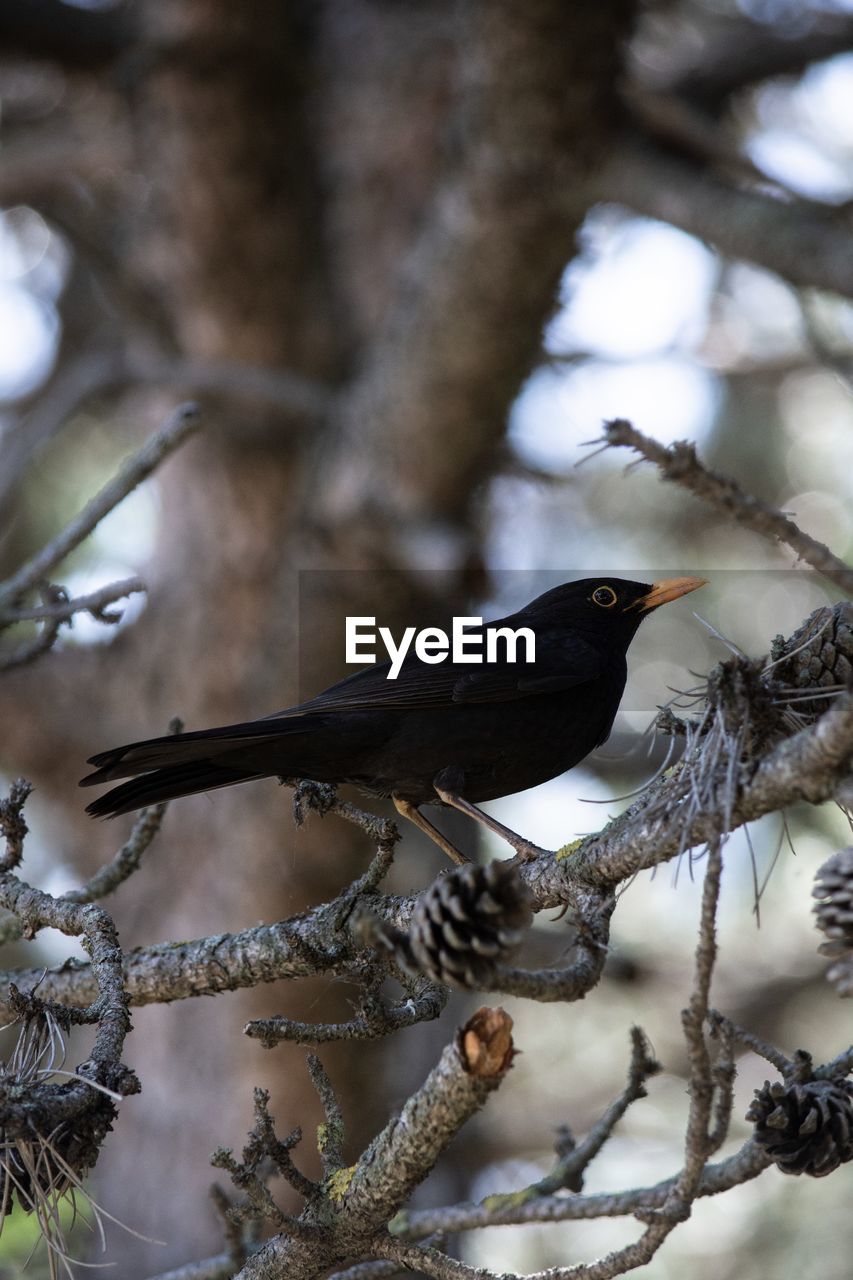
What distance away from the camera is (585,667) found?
3.22 m

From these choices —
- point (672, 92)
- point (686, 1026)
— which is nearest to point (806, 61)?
point (672, 92)

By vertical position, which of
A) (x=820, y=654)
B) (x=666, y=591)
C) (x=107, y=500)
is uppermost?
(x=107, y=500)

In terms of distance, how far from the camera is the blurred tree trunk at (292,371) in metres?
5.17

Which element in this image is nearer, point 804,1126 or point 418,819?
point 804,1126

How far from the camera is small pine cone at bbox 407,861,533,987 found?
5.66ft

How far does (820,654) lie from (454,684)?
1061 millimetres

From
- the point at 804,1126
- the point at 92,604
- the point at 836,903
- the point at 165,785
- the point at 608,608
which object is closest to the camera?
the point at 836,903

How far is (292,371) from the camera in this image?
6465mm

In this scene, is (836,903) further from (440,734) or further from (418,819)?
(418,819)

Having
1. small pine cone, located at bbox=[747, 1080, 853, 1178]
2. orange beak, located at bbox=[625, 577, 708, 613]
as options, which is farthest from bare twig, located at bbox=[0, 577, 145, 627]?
small pine cone, located at bbox=[747, 1080, 853, 1178]

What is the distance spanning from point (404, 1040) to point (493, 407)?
3.09 meters

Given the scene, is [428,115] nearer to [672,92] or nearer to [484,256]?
[672,92]

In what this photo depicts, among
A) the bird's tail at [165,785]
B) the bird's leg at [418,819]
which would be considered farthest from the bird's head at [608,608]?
the bird's tail at [165,785]

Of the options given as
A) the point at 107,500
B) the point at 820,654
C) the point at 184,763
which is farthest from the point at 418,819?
the point at 820,654
